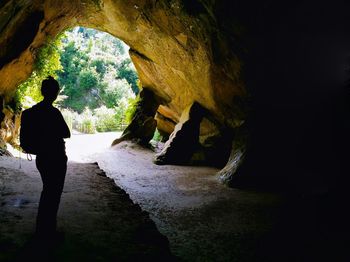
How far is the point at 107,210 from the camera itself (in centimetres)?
461

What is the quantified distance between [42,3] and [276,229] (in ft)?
28.8

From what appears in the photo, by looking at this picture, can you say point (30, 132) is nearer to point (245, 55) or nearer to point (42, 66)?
point (245, 55)

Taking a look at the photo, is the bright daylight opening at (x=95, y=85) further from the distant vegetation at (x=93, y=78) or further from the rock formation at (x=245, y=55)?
the rock formation at (x=245, y=55)

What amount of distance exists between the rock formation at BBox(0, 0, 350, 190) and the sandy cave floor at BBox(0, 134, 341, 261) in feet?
7.58

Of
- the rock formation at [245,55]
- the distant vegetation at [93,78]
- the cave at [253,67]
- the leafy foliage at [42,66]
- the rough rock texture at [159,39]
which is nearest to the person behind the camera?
the cave at [253,67]

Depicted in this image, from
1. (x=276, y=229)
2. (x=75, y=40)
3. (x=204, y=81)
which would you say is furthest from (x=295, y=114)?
(x=75, y=40)

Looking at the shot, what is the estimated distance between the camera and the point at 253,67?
10156 millimetres

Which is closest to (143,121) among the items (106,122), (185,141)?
(185,141)

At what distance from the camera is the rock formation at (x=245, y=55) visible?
8.52 m

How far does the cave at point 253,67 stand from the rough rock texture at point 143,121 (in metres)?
5.24

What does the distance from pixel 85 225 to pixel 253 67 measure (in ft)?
25.7

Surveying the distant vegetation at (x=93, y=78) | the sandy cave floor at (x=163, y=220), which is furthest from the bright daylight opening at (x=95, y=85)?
the sandy cave floor at (x=163, y=220)

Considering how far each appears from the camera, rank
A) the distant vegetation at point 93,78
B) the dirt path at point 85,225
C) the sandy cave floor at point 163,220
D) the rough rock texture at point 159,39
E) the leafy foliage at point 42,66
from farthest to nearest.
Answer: the distant vegetation at point 93,78, the leafy foliage at point 42,66, the rough rock texture at point 159,39, the sandy cave floor at point 163,220, the dirt path at point 85,225

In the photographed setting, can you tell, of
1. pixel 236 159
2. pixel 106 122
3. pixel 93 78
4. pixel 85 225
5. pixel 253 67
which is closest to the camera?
pixel 85 225
